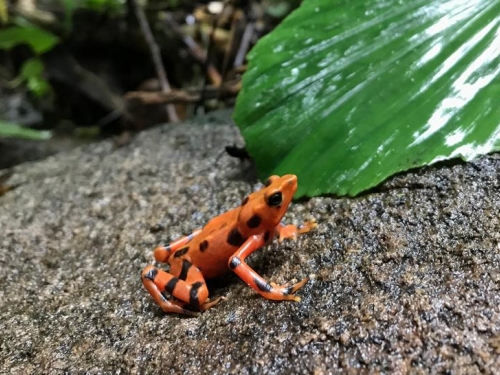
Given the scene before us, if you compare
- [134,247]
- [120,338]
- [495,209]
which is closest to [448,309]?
[495,209]

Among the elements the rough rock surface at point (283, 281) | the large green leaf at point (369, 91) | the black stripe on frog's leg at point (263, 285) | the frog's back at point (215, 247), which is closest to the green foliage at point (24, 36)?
the rough rock surface at point (283, 281)

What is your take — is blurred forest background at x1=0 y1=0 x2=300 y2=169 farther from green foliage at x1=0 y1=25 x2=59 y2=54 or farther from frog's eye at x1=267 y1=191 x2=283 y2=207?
frog's eye at x1=267 y1=191 x2=283 y2=207

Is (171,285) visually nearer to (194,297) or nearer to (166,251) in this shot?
(194,297)

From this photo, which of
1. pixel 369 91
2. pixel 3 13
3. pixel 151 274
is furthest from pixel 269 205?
pixel 3 13

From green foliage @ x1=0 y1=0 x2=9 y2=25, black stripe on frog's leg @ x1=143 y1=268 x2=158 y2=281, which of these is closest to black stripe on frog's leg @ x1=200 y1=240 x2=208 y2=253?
black stripe on frog's leg @ x1=143 y1=268 x2=158 y2=281

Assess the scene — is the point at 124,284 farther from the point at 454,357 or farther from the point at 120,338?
the point at 454,357

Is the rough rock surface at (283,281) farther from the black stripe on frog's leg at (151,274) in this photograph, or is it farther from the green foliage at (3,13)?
the green foliage at (3,13)

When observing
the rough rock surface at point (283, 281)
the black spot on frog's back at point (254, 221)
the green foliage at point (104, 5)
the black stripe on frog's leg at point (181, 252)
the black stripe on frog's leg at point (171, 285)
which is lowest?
the rough rock surface at point (283, 281)
